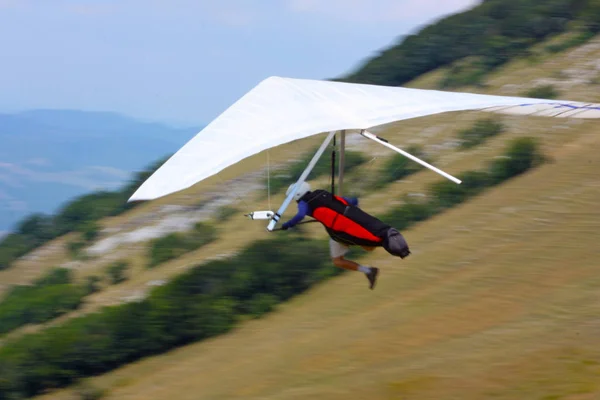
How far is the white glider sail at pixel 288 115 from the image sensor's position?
434 inches

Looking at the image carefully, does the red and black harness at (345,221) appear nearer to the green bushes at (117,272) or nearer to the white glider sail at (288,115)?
the white glider sail at (288,115)

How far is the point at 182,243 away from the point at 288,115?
1730cm

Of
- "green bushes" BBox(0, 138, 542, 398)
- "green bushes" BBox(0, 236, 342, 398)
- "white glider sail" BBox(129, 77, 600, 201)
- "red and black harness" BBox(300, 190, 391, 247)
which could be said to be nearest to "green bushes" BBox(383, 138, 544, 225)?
"green bushes" BBox(0, 138, 542, 398)

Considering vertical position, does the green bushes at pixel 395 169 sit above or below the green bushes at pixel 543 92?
below

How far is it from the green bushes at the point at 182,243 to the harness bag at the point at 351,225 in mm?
16767

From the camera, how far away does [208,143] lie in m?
11.7

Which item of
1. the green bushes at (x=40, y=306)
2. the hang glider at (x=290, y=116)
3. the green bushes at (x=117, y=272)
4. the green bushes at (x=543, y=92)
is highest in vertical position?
the green bushes at (x=543, y=92)

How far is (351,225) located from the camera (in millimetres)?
12086

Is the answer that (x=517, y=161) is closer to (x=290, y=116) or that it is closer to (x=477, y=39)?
(x=290, y=116)

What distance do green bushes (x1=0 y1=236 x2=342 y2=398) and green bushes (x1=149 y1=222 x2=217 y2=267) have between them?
602 centimetres

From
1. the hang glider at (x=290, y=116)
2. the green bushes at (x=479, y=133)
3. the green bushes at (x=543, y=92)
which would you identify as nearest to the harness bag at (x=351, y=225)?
the hang glider at (x=290, y=116)

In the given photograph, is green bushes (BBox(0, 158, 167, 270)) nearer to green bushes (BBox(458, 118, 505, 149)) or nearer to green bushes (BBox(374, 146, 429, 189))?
green bushes (BBox(374, 146, 429, 189))

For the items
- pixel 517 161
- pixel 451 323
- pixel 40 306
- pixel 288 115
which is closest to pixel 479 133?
pixel 517 161

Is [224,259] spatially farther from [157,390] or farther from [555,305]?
[555,305]
